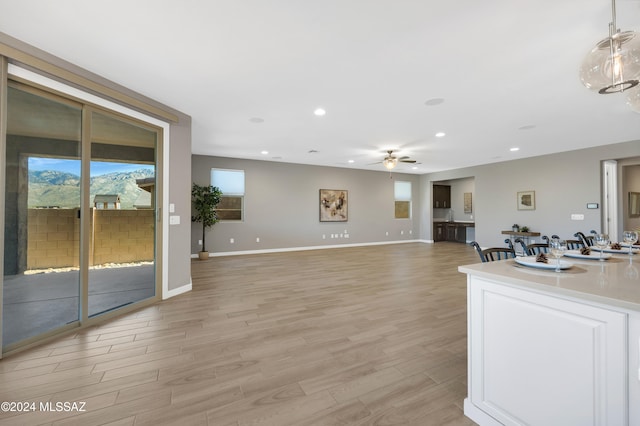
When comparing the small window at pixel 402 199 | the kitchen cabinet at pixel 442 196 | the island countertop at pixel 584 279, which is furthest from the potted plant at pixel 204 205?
the kitchen cabinet at pixel 442 196

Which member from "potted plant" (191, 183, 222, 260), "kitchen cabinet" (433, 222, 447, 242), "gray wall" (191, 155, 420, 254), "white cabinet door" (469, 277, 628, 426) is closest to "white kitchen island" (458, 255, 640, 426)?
"white cabinet door" (469, 277, 628, 426)

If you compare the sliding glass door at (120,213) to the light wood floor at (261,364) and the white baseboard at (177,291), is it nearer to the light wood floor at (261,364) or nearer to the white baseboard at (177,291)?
the white baseboard at (177,291)

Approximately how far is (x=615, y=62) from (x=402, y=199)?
9.04 metres

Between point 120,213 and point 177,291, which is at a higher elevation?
point 120,213

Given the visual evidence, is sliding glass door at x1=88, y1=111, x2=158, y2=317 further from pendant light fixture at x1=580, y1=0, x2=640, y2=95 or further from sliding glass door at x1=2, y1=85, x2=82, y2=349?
pendant light fixture at x1=580, y1=0, x2=640, y2=95

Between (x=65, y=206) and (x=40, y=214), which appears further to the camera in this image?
(x=65, y=206)

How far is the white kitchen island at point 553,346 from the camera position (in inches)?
41.8

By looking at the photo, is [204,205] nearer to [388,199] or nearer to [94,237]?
[94,237]

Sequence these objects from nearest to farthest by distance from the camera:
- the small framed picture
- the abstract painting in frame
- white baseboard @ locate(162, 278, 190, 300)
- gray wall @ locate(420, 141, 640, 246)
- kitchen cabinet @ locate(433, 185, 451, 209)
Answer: white baseboard @ locate(162, 278, 190, 300)
gray wall @ locate(420, 141, 640, 246)
the small framed picture
the abstract painting in frame
kitchen cabinet @ locate(433, 185, 451, 209)

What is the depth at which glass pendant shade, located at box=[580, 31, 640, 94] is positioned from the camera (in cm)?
176

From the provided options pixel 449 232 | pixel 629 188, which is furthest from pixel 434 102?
pixel 449 232

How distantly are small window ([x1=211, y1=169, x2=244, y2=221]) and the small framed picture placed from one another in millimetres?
8338

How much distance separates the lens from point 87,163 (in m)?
2.87

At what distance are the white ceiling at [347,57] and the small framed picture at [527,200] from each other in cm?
286
